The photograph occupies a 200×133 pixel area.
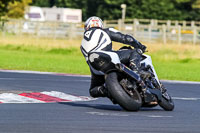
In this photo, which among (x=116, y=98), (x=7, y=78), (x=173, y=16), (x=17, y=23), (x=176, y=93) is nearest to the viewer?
(x=116, y=98)

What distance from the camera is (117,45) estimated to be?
36719 millimetres

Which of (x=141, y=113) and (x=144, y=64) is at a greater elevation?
(x=144, y=64)

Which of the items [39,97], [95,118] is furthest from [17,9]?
[95,118]

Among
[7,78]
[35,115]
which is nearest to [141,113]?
[35,115]

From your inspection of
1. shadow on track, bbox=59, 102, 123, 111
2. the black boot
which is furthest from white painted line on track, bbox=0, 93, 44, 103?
the black boot

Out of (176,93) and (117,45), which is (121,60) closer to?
(176,93)

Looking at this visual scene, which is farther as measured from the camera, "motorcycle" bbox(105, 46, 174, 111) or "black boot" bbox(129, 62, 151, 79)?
"black boot" bbox(129, 62, 151, 79)

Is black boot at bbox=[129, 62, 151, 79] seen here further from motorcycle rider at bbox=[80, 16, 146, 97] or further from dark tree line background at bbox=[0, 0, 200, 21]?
dark tree line background at bbox=[0, 0, 200, 21]

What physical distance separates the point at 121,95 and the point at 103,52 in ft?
2.64

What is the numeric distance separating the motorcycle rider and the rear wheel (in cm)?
26

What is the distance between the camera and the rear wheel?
10172 mm

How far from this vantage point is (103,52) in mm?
10484

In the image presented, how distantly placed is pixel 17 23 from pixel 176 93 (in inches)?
1362

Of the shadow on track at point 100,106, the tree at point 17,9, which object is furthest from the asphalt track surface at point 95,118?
the tree at point 17,9
